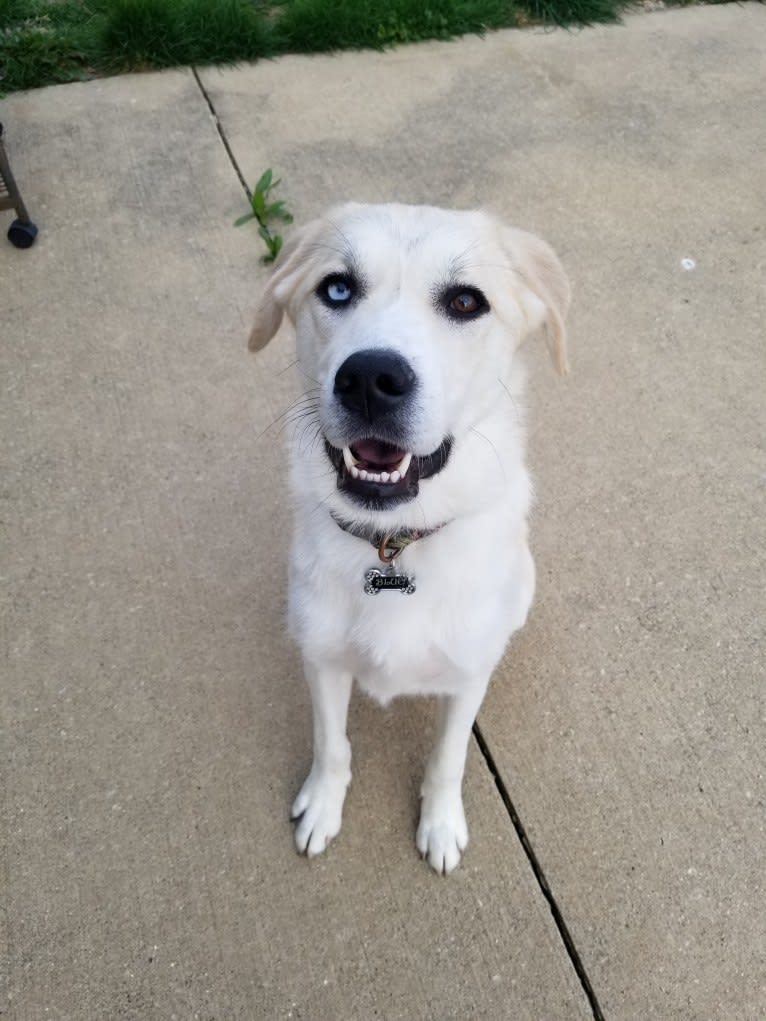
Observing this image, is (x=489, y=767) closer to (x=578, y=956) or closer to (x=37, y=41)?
(x=578, y=956)

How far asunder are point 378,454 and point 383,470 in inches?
1.4

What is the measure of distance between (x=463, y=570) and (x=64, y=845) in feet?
4.31

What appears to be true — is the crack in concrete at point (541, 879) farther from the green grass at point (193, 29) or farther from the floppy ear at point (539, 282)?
the green grass at point (193, 29)

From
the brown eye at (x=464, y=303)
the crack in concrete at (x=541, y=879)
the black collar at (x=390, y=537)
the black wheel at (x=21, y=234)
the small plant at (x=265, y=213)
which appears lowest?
the crack in concrete at (x=541, y=879)

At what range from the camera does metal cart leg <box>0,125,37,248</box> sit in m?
3.54

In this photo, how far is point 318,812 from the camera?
2230mm

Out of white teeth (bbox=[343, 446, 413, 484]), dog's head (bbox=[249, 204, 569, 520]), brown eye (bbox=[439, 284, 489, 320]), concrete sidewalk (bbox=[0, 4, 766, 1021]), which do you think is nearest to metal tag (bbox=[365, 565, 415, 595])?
dog's head (bbox=[249, 204, 569, 520])

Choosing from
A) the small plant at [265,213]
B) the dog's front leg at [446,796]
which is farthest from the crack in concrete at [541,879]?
the small plant at [265,213]

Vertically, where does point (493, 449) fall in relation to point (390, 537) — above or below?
above

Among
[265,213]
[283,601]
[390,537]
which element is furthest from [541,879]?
[265,213]

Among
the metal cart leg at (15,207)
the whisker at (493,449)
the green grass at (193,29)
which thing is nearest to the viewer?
the whisker at (493,449)

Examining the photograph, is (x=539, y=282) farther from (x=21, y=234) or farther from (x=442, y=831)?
(x=21, y=234)

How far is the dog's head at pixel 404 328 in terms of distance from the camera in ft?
5.38

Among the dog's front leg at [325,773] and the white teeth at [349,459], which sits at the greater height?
the white teeth at [349,459]
